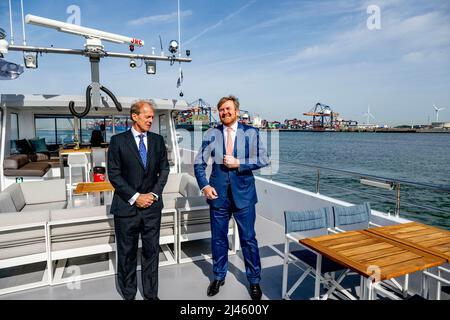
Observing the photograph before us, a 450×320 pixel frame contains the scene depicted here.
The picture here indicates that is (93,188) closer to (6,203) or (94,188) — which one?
(94,188)

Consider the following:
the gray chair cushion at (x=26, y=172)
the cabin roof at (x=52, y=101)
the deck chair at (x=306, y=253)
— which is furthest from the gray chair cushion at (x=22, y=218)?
the cabin roof at (x=52, y=101)

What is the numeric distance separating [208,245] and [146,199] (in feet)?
6.14

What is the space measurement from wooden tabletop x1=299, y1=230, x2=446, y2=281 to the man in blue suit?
58 cm

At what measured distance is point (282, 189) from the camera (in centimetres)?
509

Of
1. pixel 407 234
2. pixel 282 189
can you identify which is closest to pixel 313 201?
pixel 282 189

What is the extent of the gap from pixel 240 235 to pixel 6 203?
2.85 metres

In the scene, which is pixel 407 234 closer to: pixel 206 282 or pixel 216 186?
pixel 216 186

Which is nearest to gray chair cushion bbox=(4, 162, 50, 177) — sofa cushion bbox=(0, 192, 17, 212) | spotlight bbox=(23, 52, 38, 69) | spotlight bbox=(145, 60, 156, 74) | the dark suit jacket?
spotlight bbox=(23, 52, 38, 69)

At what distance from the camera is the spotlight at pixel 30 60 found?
6.10 m

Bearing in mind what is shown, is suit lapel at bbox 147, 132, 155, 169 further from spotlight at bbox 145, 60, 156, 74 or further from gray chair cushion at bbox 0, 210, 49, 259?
spotlight at bbox 145, 60, 156, 74

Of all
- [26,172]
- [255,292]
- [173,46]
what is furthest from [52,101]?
[255,292]

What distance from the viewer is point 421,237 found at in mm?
2416

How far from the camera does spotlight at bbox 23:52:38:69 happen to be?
6098 millimetres

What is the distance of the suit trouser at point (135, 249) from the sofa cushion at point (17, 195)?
7.89 feet
